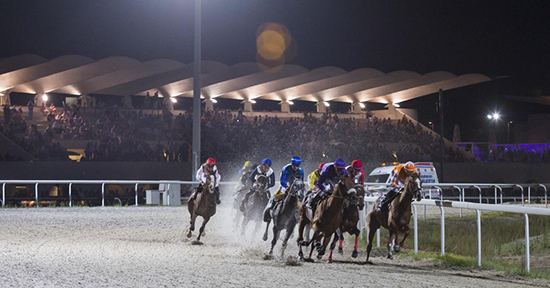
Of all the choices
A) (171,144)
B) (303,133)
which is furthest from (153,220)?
(303,133)

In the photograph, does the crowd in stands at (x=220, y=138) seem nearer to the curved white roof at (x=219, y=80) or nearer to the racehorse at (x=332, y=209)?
the curved white roof at (x=219, y=80)

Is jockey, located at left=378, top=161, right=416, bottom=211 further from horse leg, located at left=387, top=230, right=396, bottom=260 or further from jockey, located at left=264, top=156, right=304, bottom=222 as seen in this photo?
jockey, located at left=264, top=156, right=304, bottom=222

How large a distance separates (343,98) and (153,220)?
27.8m

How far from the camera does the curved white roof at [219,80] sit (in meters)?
33.1

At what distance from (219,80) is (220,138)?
770 cm

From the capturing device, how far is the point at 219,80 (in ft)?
A: 120

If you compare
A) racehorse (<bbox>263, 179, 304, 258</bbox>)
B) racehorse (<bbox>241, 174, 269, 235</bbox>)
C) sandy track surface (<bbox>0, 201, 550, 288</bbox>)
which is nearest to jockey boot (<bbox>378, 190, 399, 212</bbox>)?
sandy track surface (<bbox>0, 201, 550, 288</bbox>)

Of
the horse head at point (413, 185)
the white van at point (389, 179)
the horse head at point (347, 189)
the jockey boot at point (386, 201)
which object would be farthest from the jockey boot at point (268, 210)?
the white van at point (389, 179)

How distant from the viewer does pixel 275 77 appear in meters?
37.8

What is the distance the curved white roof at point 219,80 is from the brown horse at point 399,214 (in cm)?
2580

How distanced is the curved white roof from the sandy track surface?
65.4 ft

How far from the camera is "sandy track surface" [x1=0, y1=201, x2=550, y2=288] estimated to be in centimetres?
757

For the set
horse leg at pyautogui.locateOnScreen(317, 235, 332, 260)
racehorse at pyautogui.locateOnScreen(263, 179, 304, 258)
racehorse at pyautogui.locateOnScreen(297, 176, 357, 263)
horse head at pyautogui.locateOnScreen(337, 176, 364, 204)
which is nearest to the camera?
horse head at pyautogui.locateOnScreen(337, 176, 364, 204)

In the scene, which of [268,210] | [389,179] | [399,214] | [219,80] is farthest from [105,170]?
[399,214]
